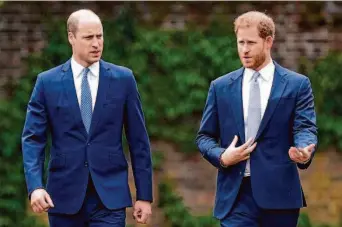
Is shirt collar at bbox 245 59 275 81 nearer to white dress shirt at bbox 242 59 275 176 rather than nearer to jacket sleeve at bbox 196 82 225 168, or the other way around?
white dress shirt at bbox 242 59 275 176

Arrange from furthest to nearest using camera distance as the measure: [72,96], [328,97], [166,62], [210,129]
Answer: [328,97]
[166,62]
[210,129]
[72,96]

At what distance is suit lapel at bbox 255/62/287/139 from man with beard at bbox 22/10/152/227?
817 millimetres

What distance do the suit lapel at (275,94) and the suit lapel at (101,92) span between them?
0.99 meters

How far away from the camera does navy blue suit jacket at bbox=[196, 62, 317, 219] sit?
22.9 feet

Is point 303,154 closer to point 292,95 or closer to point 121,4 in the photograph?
point 292,95

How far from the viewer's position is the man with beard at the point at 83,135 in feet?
23.0

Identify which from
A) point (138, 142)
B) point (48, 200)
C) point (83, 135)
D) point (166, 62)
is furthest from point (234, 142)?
point (166, 62)

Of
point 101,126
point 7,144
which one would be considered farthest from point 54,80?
point 7,144

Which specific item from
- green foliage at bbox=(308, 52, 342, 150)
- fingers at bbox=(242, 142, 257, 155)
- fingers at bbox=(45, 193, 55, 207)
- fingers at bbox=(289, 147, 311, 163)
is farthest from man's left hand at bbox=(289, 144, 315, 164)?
green foliage at bbox=(308, 52, 342, 150)

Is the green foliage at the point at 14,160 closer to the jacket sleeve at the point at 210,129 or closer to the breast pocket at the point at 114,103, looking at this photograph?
the breast pocket at the point at 114,103

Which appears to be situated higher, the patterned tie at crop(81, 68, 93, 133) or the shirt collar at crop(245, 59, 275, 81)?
the shirt collar at crop(245, 59, 275, 81)

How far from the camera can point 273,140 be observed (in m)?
7.00

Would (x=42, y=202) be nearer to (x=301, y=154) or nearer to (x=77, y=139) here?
(x=77, y=139)

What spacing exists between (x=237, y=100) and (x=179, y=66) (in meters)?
4.33
